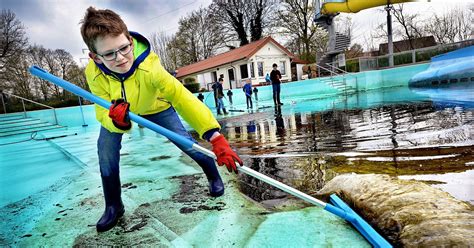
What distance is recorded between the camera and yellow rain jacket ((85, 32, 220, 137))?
1801 millimetres

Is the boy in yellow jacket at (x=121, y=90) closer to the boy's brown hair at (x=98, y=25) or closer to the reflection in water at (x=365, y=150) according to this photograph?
the boy's brown hair at (x=98, y=25)

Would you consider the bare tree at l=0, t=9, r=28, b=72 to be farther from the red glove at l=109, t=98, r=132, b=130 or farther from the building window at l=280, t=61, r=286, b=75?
the building window at l=280, t=61, r=286, b=75

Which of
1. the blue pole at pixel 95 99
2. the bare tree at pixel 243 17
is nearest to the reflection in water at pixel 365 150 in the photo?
the blue pole at pixel 95 99

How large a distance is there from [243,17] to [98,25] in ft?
102

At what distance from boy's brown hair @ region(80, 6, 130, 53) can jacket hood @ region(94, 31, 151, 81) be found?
148 millimetres

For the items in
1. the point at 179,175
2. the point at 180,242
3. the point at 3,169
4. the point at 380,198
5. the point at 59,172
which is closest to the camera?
the point at 180,242

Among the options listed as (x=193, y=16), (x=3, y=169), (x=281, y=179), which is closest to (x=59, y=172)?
(x=3, y=169)

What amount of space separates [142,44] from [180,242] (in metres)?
1.31

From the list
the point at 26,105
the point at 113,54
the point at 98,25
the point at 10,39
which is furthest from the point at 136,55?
the point at 26,105

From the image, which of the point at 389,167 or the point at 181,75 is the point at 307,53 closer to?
the point at 181,75

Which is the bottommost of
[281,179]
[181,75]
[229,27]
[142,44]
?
[281,179]

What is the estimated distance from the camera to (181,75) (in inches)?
1216

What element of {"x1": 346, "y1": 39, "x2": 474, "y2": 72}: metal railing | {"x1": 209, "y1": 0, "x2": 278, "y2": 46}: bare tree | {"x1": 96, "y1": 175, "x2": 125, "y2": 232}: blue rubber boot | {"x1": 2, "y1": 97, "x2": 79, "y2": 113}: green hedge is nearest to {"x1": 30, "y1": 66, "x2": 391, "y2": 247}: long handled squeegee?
{"x1": 96, "y1": 175, "x2": 125, "y2": 232}: blue rubber boot

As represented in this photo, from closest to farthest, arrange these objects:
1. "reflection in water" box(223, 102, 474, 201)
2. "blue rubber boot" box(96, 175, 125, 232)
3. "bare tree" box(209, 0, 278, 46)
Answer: "blue rubber boot" box(96, 175, 125, 232) < "reflection in water" box(223, 102, 474, 201) < "bare tree" box(209, 0, 278, 46)
